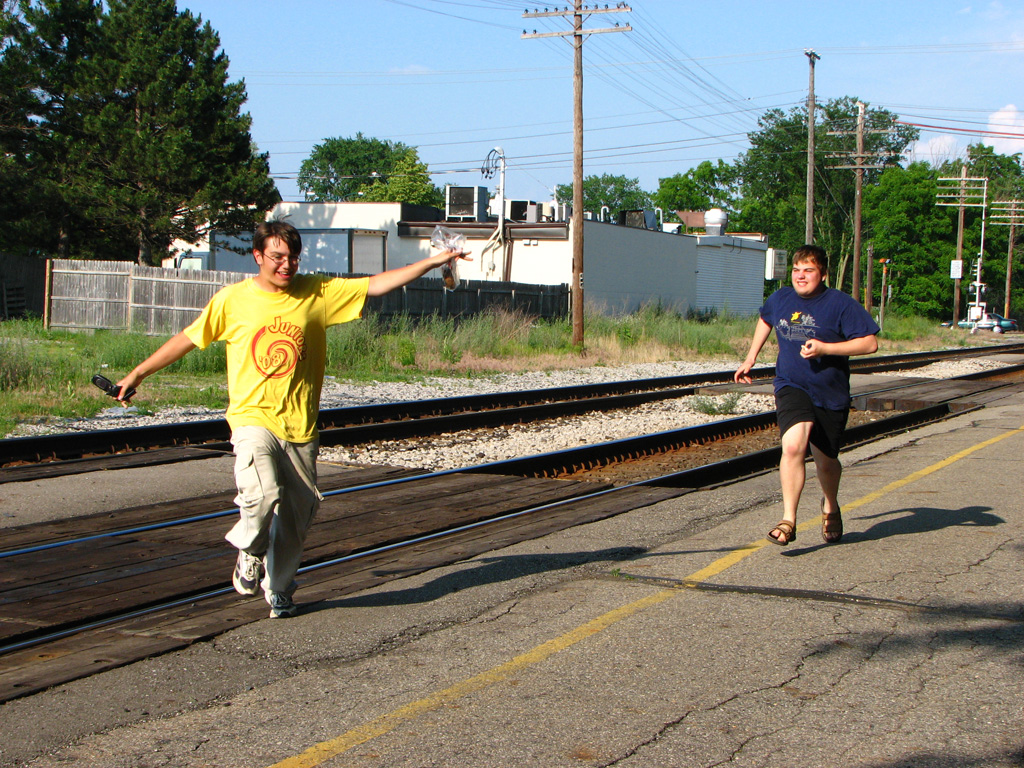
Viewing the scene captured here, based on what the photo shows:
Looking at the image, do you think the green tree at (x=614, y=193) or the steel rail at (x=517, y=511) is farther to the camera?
the green tree at (x=614, y=193)

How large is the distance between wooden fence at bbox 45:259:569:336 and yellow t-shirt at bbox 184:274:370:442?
21.1 m

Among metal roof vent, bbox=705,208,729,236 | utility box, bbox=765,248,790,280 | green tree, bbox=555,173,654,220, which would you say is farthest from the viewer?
green tree, bbox=555,173,654,220

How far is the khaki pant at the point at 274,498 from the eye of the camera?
4.81m

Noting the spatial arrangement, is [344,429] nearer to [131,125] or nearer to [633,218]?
[131,125]

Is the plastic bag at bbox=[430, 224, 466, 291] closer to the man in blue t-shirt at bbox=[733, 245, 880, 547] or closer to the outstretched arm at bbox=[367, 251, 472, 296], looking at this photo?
the outstretched arm at bbox=[367, 251, 472, 296]

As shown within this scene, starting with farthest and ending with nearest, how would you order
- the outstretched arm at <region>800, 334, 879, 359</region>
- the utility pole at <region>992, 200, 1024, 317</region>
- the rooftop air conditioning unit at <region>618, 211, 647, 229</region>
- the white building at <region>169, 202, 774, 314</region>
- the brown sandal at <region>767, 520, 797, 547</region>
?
the utility pole at <region>992, 200, 1024, 317</region>
the rooftop air conditioning unit at <region>618, 211, 647, 229</region>
the white building at <region>169, 202, 774, 314</region>
the brown sandal at <region>767, 520, 797, 547</region>
the outstretched arm at <region>800, 334, 879, 359</region>

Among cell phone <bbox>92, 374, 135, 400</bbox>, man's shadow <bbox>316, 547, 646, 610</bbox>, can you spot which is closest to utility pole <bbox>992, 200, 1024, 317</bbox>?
man's shadow <bbox>316, 547, 646, 610</bbox>

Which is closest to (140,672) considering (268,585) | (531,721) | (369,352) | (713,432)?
(268,585)

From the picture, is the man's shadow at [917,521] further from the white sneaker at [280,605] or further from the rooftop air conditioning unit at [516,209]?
the rooftop air conditioning unit at [516,209]

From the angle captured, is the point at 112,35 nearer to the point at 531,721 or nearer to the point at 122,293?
the point at 122,293

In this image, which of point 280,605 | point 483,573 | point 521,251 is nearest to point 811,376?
point 483,573

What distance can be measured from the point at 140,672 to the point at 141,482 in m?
5.28

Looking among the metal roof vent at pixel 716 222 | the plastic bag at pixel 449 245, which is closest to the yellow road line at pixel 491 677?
the plastic bag at pixel 449 245

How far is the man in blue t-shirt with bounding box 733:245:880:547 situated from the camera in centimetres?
652
